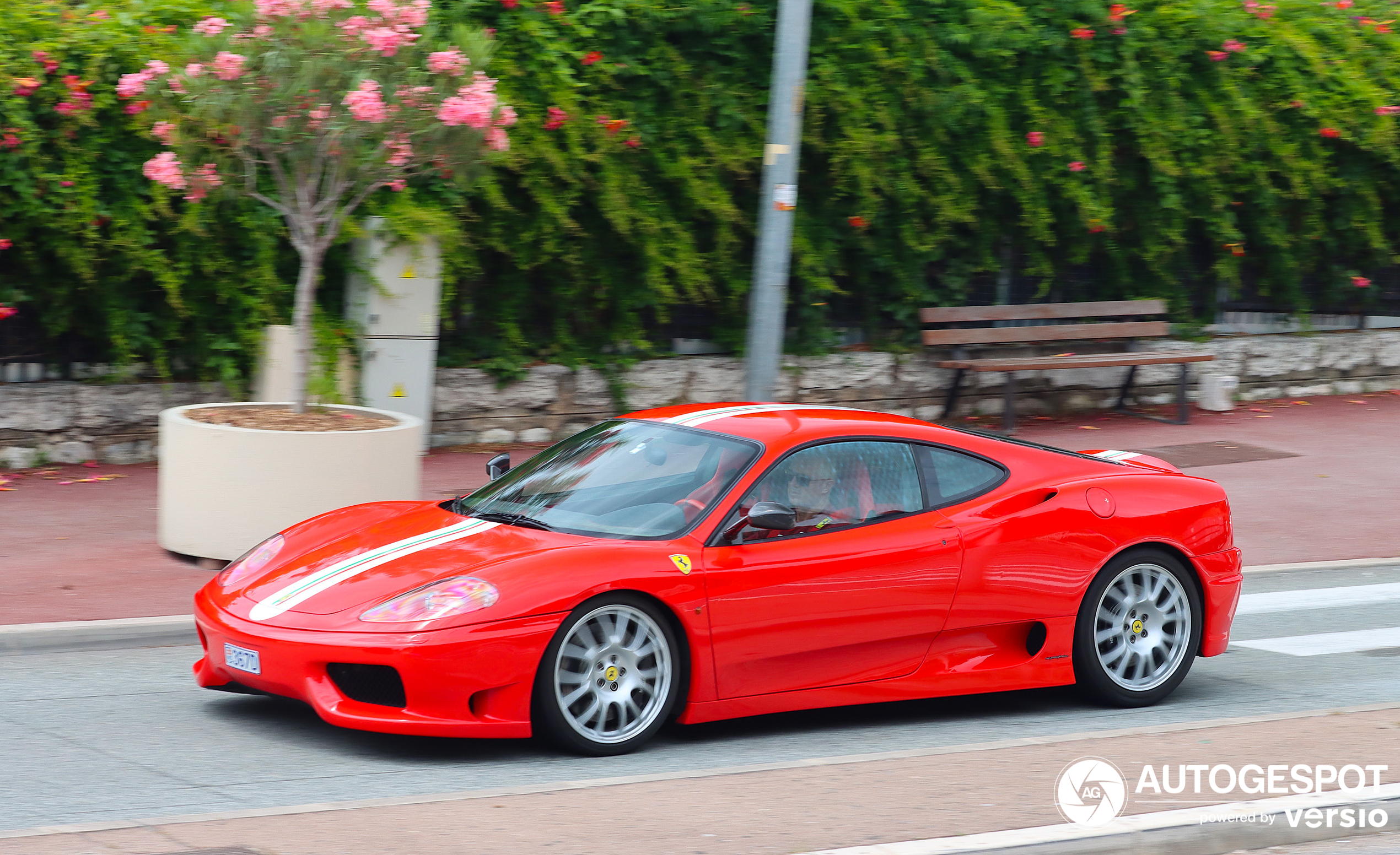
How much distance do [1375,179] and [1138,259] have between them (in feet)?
9.83

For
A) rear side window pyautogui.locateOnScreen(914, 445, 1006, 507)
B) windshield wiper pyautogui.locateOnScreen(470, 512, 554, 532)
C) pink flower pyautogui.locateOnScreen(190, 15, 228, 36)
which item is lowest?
windshield wiper pyautogui.locateOnScreen(470, 512, 554, 532)

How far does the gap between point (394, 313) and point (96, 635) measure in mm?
5163

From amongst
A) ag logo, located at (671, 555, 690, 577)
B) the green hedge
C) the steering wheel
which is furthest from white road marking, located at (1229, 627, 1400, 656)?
the green hedge

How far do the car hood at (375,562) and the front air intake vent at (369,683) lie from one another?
0.49 ft

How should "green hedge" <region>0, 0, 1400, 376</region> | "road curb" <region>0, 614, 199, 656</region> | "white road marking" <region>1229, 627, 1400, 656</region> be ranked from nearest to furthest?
"road curb" <region>0, 614, 199, 656</region> < "white road marking" <region>1229, 627, 1400, 656</region> < "green hedge" <region>0, 0, 1400, 376</region>

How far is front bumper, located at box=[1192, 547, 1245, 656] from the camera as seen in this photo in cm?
691

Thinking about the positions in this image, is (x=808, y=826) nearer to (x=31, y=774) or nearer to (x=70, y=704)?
(x=31, y=774)

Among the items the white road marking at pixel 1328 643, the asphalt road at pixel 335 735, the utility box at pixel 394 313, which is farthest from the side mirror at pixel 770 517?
the utility box at pixel 394 313

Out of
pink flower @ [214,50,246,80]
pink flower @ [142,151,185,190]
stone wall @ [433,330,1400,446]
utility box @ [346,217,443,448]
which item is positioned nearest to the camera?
pink flower @ [214,50,246,80]

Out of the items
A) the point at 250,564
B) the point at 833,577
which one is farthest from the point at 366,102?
the point at 833,577

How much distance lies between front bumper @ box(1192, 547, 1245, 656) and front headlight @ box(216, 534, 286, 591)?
3970 millimetres

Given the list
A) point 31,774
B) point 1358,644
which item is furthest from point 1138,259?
point 31,774

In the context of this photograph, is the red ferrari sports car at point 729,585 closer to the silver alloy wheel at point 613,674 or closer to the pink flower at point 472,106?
the silver alloy wheel at point 613,674

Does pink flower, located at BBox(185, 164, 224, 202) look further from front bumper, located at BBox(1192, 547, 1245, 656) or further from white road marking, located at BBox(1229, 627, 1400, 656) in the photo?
white road marking, located at BBox(1229, 627, 1400, 656)
